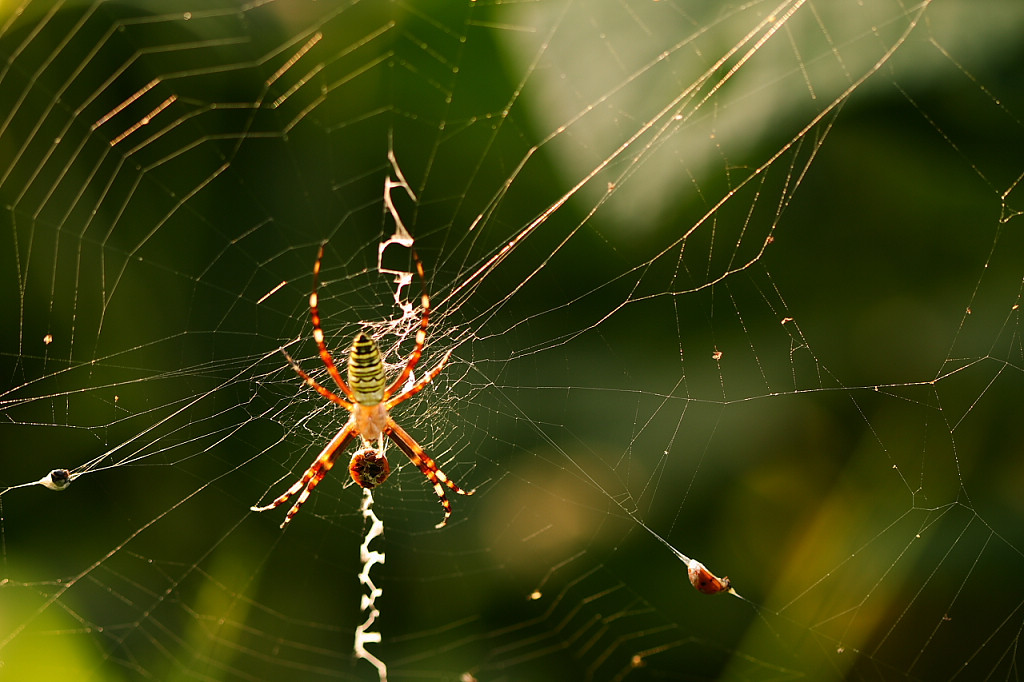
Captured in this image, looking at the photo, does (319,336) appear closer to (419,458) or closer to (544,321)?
(544,321)

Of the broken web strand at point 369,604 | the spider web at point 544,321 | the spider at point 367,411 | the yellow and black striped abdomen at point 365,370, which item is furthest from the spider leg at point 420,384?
the broken web strand at point 369,604

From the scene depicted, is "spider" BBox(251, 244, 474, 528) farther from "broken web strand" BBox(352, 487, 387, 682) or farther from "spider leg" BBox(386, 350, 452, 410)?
"broken web strand" BBox(352, 487, 387, 682)

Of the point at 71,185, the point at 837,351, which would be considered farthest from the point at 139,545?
the point at 837,351

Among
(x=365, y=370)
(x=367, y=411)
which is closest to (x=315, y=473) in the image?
(x=367, y=411)

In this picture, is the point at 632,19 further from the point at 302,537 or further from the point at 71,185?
the point at 302,537

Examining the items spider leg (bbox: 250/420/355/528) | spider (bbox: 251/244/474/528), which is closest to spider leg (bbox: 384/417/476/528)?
spider (bbox: 251/244/474/528)

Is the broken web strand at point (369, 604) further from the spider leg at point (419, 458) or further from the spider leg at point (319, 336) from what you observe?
the spider leg at point (319, 336)
